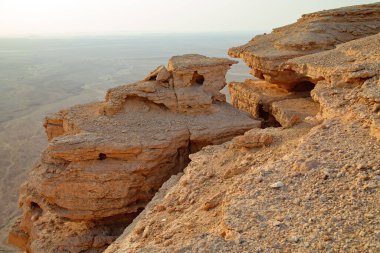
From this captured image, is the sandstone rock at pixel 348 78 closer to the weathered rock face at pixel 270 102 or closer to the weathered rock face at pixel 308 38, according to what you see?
the weathered rock face at pixel 270 102

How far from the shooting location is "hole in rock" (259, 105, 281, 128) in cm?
1369

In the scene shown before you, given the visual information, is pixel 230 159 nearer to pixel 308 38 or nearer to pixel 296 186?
pixel 296 186

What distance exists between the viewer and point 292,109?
12023mm

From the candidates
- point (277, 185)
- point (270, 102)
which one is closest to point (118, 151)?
point (277, 185)

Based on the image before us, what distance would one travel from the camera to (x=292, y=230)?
4.91 m

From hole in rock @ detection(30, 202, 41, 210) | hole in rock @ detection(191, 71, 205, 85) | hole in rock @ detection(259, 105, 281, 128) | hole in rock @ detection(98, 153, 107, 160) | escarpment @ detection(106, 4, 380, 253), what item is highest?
hole in rock @ detection(191, 71, 205, 85)

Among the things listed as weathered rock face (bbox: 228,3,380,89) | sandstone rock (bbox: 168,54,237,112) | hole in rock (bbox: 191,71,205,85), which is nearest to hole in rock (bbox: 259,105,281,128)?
weathered rock face (bbox: 228,3,380,89)

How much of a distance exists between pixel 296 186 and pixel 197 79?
7913mm

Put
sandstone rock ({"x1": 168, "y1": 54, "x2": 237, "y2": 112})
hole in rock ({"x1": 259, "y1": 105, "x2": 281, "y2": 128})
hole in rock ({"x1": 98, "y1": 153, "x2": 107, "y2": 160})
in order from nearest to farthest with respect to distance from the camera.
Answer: hole in rock ({"x1": 98, "y1": 153, "x2": 107, "y2": 160})
sandstone rock ({"x1": 168, "y1": 54, "x2": 237, "y2": 112})
hole in rock ({"x1": 259, "y1": 105, "x2": 281, "y2": 128})

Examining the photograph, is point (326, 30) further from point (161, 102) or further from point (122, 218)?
point (122, 218)

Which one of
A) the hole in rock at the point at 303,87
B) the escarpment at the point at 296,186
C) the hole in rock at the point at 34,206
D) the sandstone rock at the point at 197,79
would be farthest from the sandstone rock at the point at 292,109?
the hole in rock at the point at 34,206

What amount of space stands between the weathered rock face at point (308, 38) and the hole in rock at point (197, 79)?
2227 millimetres

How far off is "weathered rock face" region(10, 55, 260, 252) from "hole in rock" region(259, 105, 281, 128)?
1.63 metres

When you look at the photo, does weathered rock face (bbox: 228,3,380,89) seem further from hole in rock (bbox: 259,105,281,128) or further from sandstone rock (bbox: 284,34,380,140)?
sandstone rock (bbox: 284,34,380,140)
